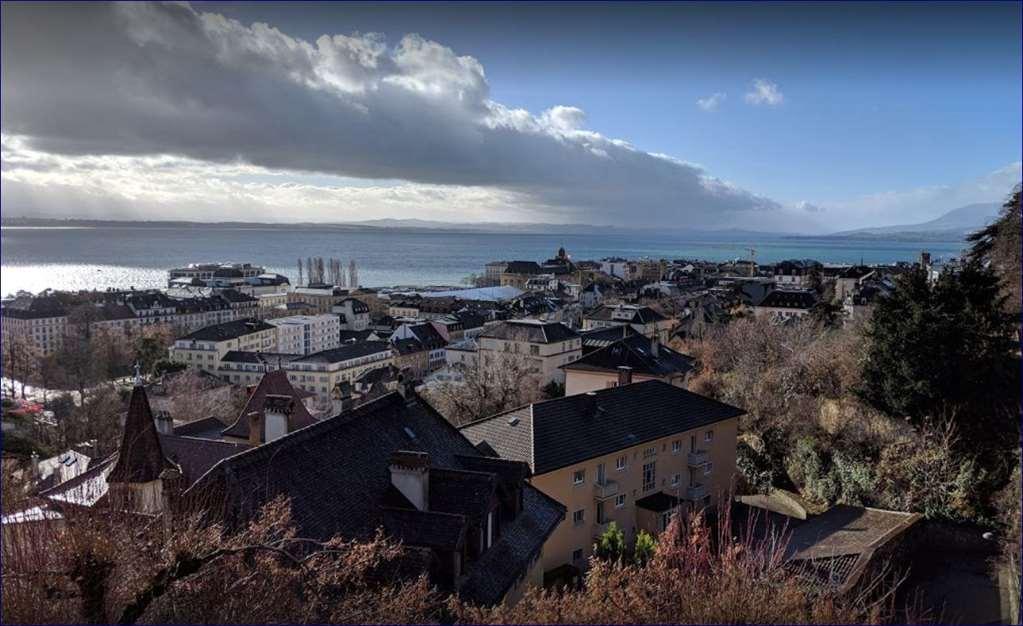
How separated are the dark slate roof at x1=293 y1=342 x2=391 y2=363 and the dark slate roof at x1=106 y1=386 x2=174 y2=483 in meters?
23.7

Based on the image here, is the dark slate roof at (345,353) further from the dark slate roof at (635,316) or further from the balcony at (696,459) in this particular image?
the balcony at (696,459)

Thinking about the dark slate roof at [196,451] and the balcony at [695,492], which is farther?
the balcony at [695,492]

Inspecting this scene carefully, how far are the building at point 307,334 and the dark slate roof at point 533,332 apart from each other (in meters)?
11.8

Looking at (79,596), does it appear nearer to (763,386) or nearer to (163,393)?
(763,386)

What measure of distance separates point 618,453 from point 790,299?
31.5 m

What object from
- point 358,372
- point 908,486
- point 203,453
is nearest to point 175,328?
point 358,372

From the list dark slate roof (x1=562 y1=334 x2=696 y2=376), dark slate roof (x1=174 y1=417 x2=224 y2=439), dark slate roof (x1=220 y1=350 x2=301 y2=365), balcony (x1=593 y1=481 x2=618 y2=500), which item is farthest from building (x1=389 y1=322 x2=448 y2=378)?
balcony (x1=593 y1=481 x2=618 y2=500)

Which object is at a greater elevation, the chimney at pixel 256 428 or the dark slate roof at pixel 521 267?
the dark slate roof at pixel 521 267

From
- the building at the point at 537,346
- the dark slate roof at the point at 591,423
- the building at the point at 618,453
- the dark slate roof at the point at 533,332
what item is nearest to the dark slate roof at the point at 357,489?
the building at the point at 618,453

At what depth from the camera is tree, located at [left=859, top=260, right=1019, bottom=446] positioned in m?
13.8

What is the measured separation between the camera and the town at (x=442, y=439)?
7.27 m

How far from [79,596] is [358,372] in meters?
32.0

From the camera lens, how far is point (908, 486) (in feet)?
47.3

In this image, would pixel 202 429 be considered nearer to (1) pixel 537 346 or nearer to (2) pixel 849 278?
(1) pixel 537 346
